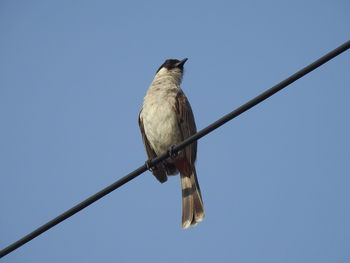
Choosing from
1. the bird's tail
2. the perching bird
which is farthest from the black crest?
the bird's tail

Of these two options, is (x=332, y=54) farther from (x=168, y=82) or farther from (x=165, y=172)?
(x=168, y=82)

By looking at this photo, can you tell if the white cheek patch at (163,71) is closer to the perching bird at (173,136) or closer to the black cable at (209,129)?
the perching bird at (173,136)

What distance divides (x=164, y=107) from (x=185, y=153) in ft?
2.05

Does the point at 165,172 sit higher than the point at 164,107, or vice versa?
the point at 164,107

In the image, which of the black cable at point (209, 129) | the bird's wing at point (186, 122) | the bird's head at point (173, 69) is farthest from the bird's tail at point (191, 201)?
the black cable at point (209, 129)

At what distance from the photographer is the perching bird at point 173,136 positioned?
639 cm

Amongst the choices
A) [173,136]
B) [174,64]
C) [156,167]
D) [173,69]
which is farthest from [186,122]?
[174,64]

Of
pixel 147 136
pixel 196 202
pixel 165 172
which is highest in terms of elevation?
pixel 147 136

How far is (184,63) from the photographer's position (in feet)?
26.4

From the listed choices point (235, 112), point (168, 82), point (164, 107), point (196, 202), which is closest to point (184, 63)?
point (168, 82)

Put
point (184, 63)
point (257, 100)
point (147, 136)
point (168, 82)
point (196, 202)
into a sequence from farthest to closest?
1. point (184, 63)
2. point (168, 82)
3. point (147, 136)
4. point (196, 202)
5. point (257, 100)

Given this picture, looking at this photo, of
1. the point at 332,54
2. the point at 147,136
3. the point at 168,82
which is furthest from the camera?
the point at 168,82

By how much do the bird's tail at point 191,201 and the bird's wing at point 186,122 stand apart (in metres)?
0.21

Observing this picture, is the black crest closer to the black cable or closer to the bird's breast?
the bird's breast
